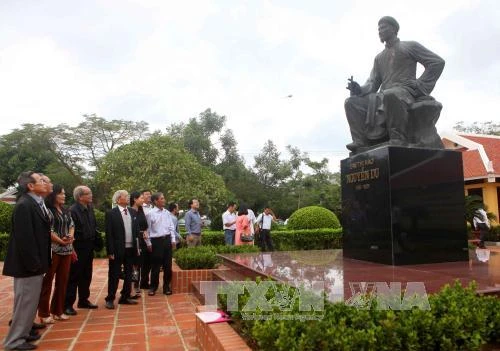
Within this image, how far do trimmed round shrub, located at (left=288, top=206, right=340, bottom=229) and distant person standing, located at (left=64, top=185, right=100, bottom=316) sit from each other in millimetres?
8964

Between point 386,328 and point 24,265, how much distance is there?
2974 millimetres

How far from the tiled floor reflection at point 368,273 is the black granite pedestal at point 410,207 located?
0.61 ft

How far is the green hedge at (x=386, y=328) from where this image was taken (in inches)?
88.0

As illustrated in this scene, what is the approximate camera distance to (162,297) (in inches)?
227

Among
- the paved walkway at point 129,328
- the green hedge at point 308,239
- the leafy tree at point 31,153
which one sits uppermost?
the leafy tree at point 31,153

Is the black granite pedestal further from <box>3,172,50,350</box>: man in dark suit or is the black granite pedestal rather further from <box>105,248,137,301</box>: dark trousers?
<box>3,172,50,350</box>: man in dark suit

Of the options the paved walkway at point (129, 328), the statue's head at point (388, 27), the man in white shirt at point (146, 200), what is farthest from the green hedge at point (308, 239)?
the statue's head at point (388, 27)

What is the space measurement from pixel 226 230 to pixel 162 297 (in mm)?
4681

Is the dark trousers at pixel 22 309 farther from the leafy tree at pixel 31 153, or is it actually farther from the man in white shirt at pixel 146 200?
the leafy tree at pixel 31 153

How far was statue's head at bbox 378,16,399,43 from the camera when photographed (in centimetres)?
606

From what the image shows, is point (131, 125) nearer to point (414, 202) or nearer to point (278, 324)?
point (414, 202)

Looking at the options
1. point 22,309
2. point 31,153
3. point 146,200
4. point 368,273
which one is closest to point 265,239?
point 146,200

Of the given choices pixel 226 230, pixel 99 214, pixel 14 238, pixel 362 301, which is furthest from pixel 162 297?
pixel 99 214

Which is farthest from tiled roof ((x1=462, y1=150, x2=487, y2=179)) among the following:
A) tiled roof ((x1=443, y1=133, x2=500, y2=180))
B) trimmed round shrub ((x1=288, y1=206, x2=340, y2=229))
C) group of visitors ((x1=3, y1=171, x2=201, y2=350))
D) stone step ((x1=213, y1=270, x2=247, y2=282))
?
group of visitors ((x1=3, y1=171, x2=201, y2=350))
